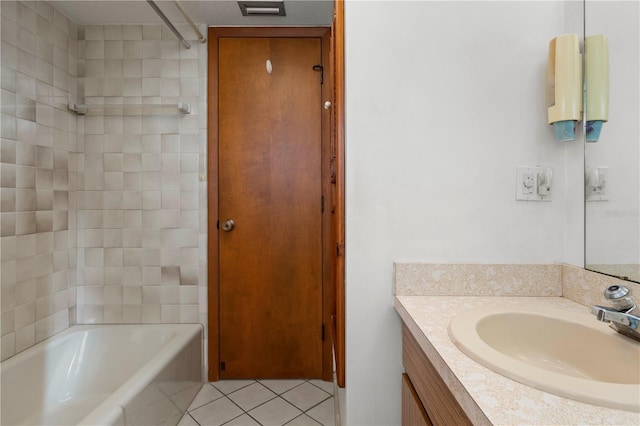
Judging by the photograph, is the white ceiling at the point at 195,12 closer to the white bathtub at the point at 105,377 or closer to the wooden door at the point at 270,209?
the wooden door at the point at 270,209

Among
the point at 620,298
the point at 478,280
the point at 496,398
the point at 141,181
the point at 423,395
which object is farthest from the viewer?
the point at 141,181

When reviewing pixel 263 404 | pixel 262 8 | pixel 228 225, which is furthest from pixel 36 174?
pixel 263 404

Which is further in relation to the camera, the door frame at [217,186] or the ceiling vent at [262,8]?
the door frame at [217,186]

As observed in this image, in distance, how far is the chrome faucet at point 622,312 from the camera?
2.10 feet

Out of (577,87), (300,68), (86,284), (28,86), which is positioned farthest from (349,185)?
(86,284)

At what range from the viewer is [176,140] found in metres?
2.07

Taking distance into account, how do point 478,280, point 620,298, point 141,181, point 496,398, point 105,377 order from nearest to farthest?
point 496,398, point 620,298, point 478,280, point 105,377, point 141,181

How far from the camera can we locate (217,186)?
2090 mm

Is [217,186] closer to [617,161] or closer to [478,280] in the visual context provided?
[478,280]

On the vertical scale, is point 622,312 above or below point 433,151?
below

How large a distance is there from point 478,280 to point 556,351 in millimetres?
284

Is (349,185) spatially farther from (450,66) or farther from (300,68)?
(300,68)

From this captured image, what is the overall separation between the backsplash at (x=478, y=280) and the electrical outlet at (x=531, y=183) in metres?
0.23

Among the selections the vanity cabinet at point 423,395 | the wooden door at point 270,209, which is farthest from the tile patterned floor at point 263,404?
the vanity cabinet at point 423,395
